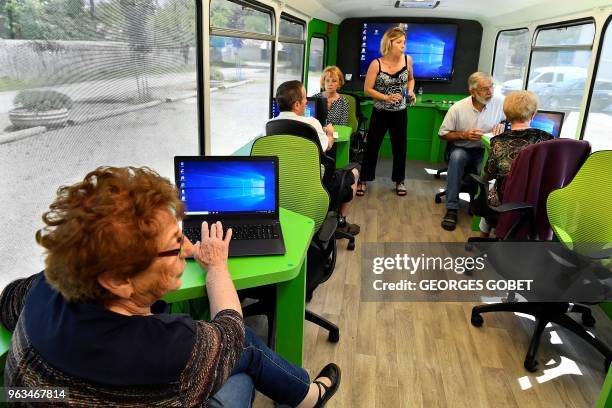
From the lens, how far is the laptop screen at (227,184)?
5.73 feet

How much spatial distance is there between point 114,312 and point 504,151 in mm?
2553

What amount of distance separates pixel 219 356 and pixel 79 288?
336mm

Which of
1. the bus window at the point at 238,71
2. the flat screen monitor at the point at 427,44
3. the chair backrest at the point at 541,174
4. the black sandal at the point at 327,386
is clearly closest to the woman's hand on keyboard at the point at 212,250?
the black sandal at the point at 327,386

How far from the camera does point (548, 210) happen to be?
7.43 ft

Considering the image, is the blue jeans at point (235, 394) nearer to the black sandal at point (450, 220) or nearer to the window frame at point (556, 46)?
the black sandal at point (450, 220)

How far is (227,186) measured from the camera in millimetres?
1776

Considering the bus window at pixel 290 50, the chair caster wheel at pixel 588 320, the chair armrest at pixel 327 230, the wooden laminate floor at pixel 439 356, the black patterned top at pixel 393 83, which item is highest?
the bus window at pixel 290 50

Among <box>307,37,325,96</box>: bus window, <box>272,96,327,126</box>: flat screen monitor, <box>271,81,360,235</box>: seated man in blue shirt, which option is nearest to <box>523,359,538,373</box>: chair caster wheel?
<box>271,81,360,235</box>: seated man in blue shirt

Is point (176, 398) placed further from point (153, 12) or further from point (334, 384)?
point (153, 12)

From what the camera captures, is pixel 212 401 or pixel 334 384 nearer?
pixel 212 401

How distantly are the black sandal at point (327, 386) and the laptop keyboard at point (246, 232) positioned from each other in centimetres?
61

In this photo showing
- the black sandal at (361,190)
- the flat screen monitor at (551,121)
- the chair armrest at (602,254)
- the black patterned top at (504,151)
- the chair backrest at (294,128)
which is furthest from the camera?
the black sandal at (361,190)

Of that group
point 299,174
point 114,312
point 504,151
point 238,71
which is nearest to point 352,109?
point 238,71

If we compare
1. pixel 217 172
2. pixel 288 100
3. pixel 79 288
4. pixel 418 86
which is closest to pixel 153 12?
pixel 217 172
